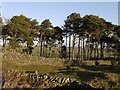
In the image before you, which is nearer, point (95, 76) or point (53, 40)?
point (95, 76)

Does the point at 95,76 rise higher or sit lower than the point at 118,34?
lower

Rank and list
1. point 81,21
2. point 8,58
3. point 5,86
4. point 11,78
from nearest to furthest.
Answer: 1. point 5,86
2. point 11,78
3. point 8,58
4. point 81,21

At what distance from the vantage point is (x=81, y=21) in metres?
38.3

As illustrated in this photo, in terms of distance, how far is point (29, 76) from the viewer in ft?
46.8

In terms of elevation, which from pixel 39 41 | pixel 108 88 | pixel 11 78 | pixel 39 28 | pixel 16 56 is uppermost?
pixel 39 28

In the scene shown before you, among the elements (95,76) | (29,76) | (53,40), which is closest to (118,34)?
(53,40)

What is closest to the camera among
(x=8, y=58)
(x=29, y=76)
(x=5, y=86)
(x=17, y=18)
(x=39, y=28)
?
(x=5, y=86)

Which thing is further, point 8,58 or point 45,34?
point 45,34

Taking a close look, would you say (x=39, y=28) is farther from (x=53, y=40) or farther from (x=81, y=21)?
(x=81, y=21)

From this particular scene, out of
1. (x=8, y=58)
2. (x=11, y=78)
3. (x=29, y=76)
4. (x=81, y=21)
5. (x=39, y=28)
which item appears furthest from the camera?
(x=39, y=28)

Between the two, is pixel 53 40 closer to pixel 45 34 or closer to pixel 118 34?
pixel 45 34

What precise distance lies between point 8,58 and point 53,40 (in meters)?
20.1

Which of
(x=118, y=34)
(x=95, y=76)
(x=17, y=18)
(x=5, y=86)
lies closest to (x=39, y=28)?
(x=17, y=18)

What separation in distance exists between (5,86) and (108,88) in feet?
32.6
